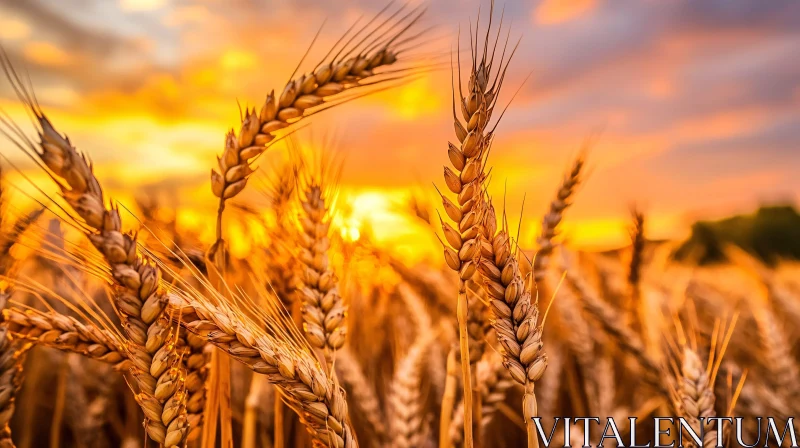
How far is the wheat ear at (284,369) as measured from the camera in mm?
827

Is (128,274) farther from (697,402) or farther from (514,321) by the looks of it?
(697,402)

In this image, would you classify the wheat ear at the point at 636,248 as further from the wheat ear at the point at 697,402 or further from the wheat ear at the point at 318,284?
the wheat ear at the point at 318,284

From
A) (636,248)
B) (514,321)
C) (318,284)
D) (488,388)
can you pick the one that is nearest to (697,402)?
(488,388)

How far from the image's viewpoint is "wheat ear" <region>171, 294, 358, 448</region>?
827mm

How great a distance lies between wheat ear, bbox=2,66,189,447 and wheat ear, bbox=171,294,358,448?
6 centimetres

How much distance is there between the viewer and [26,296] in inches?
123

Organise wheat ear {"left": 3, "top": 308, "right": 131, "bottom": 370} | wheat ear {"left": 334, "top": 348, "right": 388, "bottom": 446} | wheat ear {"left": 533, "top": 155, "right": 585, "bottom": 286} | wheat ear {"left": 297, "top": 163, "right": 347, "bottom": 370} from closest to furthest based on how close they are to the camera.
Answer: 1. wheat ear {"left": 3, "top": 308, "right": 131, "bottom": 370}
2. wheat ear {"left": 297, "top": 163, "right": 347, "bottom": 370}
3. wheat ear {"left": 533, "top": 155, "right": 585, "bottom": 286}
4. wheat ear {"left": 334, "top": 348, "right": 388, "bottom": 446}

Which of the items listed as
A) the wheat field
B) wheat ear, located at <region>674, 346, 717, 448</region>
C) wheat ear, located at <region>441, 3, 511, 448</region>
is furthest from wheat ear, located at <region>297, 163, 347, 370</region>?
wheat ear, located at <region>674, 346, 717, 448</region>

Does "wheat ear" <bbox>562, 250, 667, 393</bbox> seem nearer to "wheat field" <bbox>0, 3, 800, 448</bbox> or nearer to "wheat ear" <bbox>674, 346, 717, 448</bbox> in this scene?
"wheat field" <bbox>0, 3, 800, 448</bbox>

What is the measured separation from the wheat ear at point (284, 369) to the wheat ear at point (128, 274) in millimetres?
56

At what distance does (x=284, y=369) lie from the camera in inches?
32.8

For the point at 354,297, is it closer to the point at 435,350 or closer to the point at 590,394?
the point at 435,350

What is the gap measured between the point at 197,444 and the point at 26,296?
2.34m

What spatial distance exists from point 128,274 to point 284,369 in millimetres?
268
